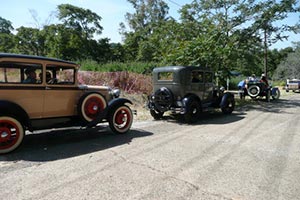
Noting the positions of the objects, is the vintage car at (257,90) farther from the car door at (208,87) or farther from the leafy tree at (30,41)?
the leafy tree at (30,41)

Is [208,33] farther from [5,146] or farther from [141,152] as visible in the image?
[5,146]

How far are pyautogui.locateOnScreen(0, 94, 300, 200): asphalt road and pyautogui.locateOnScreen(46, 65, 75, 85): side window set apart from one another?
4.70ft

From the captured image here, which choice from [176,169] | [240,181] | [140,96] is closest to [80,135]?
[176,169]

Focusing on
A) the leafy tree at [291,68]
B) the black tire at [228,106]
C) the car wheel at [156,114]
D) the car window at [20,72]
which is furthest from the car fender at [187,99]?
the leafy tree at [291,68]

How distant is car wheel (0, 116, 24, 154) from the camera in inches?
195

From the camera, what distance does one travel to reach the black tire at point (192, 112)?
852 centimetres

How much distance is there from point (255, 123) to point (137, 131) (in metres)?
4.11

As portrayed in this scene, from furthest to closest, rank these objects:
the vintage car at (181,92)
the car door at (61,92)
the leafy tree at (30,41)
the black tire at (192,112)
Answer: the leafy tree at (30,41), the vintage car at (181,92), the black tire at (192,112), the car door at (61,92)

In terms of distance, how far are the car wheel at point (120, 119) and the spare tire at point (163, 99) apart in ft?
7.27

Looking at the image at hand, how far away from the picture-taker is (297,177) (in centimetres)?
392

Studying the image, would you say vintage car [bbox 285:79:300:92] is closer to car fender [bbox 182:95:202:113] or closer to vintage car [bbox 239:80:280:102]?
vintage car [bbox 239:80:280:102]

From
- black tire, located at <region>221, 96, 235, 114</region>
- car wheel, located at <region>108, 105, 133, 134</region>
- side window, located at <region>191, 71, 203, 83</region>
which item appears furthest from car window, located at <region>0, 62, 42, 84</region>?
black tire, located at <region>221, 96, 235, 114</region>

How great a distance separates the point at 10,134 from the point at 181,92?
18.1 ft

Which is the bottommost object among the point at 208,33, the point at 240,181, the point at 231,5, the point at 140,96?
the point at 240,181
